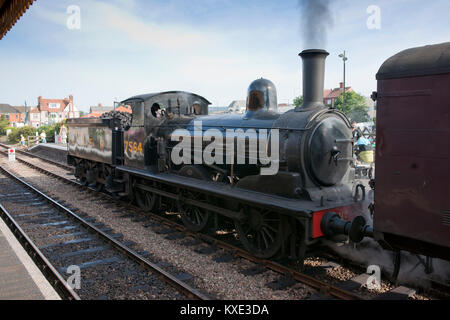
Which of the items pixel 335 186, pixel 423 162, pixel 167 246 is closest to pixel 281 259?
pixel 335 186

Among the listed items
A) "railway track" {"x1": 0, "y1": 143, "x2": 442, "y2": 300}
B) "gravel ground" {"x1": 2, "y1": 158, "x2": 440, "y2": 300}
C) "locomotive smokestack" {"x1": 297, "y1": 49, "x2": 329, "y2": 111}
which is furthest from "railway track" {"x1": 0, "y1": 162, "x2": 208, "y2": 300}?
"locomotive smokestack" {"x1": 297, "y1": 49, "x2": 329, "y2": 111}

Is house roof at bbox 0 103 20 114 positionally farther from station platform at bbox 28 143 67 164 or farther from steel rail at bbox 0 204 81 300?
steel rail at bbox 0 204 81 300

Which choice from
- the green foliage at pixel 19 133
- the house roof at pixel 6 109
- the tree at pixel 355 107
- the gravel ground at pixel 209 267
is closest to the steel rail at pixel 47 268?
the gravel ground at pixel 209 267

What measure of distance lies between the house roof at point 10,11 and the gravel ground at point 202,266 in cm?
469

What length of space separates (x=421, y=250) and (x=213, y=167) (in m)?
4.30

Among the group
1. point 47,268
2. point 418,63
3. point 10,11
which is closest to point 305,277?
point 418,63

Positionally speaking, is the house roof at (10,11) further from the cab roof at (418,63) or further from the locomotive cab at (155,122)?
the cab roof at (418,63)

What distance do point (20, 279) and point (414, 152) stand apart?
5197 mm

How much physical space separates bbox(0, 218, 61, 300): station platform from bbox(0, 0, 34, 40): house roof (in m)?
4.05

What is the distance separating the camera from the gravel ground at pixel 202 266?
195 inches

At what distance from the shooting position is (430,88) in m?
3.74

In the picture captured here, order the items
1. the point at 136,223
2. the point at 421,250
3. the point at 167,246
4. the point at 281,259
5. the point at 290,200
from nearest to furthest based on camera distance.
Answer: the point at 421,250 < the point at 290,200 < the point at 281,259 < the point at 167,246 < the point at 136,223

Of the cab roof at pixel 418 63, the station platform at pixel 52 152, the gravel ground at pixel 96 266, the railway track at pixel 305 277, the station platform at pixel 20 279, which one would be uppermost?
the cab roof at pixel 418 63
